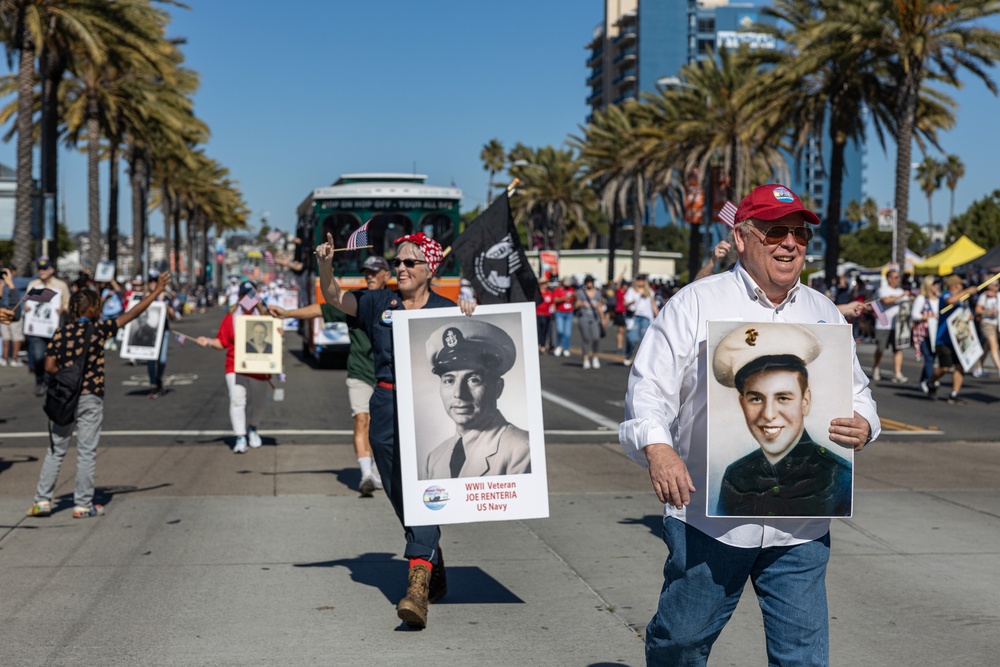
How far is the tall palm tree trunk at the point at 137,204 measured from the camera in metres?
52.8

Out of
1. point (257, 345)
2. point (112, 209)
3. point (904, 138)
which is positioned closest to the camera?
point (257, 345)

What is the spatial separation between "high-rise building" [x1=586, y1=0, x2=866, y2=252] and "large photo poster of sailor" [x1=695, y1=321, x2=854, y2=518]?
107 metres

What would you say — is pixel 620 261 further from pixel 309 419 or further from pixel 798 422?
pixel 798 422

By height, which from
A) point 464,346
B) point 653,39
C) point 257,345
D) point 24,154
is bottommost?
point 257,345

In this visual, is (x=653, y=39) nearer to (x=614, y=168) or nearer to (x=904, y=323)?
(x=614, y=168)

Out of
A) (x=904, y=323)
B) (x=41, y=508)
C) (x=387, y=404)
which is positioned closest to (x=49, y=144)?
(x=904, y=323)

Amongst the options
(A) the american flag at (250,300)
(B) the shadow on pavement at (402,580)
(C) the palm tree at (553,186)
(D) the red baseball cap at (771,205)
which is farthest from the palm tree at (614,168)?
(D) the red baseball cap at (771,205)

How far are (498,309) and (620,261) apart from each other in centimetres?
9726

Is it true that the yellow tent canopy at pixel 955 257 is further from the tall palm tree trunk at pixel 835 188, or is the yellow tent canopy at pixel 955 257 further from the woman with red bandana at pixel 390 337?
the woman with red bandana at pixel 390 337

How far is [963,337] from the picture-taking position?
17.5 meters

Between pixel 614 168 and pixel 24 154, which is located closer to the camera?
pixel 24 154

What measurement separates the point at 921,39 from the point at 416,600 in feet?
87.5

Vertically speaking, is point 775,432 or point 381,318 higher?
point 381,318

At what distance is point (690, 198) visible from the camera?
45.2m
